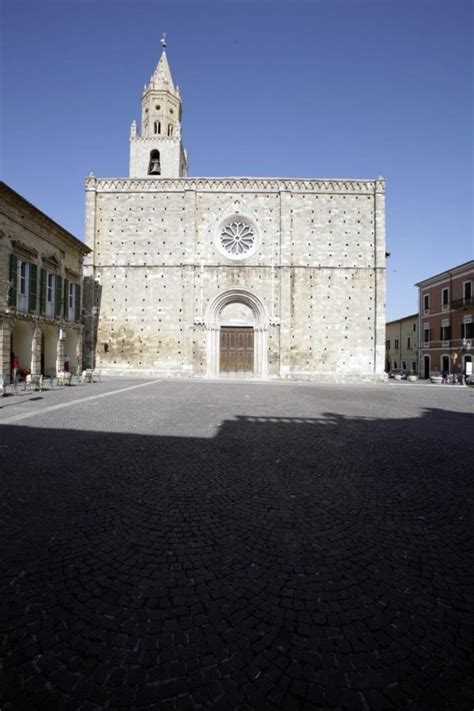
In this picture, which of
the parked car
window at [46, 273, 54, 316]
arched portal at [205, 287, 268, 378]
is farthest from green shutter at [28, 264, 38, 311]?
the parked car

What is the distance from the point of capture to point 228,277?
2541cm

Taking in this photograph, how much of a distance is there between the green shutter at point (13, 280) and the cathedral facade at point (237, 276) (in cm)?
875

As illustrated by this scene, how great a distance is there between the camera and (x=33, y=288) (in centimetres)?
1789

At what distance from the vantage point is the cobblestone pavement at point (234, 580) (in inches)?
66.5

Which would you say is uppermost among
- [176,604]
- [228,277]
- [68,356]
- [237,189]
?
[237,189]

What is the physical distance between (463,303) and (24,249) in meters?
33.4

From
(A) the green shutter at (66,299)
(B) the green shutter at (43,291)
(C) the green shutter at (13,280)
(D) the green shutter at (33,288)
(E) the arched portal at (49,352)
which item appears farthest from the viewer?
(A) the green shutter at (66,299)

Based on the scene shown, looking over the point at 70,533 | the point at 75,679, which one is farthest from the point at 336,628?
the point at 70,533

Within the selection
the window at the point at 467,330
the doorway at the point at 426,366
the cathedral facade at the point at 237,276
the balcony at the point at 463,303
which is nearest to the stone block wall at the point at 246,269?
the cathedral facade at the point at 237,276

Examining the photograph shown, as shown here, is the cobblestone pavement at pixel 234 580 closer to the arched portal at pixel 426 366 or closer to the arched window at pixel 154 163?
the arched window at pixel 154 163

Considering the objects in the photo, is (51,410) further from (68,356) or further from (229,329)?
(229,329)

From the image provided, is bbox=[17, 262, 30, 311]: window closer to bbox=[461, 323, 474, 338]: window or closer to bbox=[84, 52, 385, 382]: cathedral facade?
bbox=[84, 52, 385, 382]: cathedral facade

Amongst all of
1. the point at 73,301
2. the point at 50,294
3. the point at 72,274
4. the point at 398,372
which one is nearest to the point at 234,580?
the point at 50,294

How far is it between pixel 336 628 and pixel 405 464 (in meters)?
3.81
